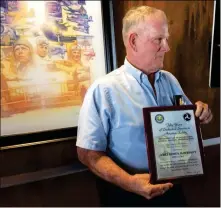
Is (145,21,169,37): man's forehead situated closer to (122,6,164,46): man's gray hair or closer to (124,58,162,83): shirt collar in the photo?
(122,6,164,46): man's gray hair

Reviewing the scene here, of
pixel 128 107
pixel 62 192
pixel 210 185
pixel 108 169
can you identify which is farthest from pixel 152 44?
pixel 210 185

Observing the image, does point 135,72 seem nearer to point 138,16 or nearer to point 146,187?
point 138,16

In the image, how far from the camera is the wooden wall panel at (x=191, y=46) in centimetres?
132

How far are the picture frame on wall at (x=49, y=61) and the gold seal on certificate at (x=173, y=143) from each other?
0.39 m

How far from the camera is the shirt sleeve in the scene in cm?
99

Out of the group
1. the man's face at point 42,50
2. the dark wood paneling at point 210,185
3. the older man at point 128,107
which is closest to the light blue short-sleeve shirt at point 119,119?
the older man at point 128,107

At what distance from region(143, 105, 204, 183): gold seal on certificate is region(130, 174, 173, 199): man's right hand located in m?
0.02

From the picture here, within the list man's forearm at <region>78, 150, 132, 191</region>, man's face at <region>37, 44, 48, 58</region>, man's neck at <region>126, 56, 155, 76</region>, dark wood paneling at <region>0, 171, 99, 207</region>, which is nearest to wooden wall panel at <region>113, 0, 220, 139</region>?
man's neck at <region>126, 56, 155, 76</region>

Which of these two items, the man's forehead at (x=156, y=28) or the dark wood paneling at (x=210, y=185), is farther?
the dark wood paneling at (x=210, y=185)

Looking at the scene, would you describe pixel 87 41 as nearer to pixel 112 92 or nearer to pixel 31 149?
pixel 112 92

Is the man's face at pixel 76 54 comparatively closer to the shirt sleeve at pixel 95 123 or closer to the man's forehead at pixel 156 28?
the shirt sleeve at pixel 95 123

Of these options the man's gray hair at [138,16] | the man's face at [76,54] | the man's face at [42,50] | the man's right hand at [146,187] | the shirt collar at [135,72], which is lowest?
the man's right hand at [146,187]

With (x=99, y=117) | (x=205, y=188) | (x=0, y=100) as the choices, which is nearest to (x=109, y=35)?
(x=99, y=117)

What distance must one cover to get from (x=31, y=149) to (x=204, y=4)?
109cm
